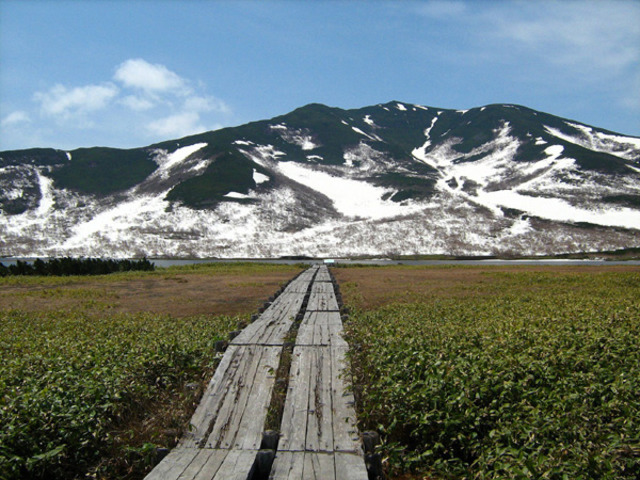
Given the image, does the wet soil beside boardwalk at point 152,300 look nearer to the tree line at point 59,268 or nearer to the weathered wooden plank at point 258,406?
the weathered wooden plank at point 258,406

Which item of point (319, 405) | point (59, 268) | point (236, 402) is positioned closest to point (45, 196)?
point (59, 268)

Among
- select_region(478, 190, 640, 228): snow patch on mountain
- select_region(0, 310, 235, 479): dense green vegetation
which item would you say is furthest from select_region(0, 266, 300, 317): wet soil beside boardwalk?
select_region(478, 190, 640, 228): snow patch on mountain

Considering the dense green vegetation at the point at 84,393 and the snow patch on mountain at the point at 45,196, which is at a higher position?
the snow patch on mountain at the point at 45,196

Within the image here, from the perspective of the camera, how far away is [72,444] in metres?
6.20

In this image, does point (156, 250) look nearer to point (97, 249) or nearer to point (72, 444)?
point (97, 249)

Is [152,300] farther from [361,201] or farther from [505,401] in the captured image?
[361,201]

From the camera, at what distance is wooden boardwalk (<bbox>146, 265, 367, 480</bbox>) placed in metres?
5.53

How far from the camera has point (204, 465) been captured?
559 cm

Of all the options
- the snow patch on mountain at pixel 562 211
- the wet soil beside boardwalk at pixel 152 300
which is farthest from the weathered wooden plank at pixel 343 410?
the snow patch on mountain at pixel 562 211

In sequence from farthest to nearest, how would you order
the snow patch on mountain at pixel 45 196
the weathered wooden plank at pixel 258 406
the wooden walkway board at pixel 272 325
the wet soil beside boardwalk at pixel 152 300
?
the snow patch on mountain at pixel 45 196 → the wet soil beside boardwalk at pixel 152 300 → the wooden walkway board at pixel 272 325 → the weathered wooden plank at pixel 258 406

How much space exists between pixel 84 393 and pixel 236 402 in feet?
8.65

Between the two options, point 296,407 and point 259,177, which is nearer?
point 296,407

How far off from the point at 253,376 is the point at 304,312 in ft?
22.8

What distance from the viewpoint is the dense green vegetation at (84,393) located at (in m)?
5.95
